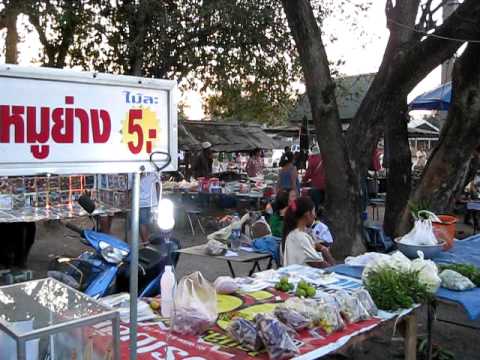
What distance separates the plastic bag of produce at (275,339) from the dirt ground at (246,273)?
2.34ft

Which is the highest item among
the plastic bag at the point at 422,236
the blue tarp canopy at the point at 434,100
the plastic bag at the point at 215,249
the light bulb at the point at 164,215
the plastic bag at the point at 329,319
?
the blue tarp canopy at the point at 434,100

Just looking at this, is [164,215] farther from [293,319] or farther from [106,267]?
[106,267]

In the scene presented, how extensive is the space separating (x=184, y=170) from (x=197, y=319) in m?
14.6

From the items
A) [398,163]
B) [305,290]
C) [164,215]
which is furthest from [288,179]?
[164,215]

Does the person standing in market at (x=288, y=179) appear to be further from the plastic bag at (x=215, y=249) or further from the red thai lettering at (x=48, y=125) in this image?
the red thai lettering at (x=48, y=125)

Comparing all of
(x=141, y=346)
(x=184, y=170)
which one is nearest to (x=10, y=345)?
(x=141, y=346)

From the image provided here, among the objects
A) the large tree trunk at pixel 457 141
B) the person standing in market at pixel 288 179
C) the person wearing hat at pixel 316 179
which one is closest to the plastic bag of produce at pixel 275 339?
the large tree trunk at pixel 457 141

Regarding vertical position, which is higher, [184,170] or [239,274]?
[184,170]

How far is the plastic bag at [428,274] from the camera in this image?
315 cm

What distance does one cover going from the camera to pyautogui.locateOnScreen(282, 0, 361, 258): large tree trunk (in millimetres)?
6676

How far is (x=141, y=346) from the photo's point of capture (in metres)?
2.34

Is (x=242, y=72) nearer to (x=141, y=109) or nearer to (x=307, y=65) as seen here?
(x=307, y=65)

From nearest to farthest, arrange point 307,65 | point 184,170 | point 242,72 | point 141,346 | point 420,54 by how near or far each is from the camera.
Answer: point 141,346, point 420,54, point 307,65, point 242,72, point 184,170

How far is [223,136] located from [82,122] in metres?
14.1
